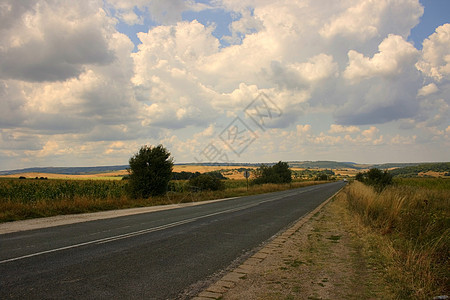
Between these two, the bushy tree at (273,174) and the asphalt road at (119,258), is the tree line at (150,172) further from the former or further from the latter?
the bushy tree at (273,174)

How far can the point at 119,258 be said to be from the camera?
634 centimetres

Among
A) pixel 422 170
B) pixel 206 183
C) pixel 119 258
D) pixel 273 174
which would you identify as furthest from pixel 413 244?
pixel 422 170

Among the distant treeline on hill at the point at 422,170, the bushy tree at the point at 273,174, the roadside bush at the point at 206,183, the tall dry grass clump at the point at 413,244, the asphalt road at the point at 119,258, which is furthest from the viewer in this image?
the distant treeline on hill at the point at 422,170

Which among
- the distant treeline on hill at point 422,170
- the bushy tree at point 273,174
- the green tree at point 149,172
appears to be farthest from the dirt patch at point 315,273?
the distant treeline on hill at point 422,170

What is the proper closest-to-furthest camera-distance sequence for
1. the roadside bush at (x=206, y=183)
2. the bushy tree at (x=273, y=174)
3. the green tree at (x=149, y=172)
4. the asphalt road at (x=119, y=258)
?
the asphalt road at (x=119, y=258) < the green tree at (x=149, y=172) < the roadside bush at (x=206, y=183) < the bushy tree at (x=273, y=174)

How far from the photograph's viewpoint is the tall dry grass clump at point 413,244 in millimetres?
4426

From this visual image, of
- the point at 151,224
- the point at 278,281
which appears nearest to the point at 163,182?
the point at 151,224

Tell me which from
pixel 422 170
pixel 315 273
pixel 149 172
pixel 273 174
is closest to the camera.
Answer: pixel 315 273

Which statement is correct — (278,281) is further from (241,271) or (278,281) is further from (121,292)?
(121,292)

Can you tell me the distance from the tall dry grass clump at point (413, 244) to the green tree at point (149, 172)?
16.8 meters

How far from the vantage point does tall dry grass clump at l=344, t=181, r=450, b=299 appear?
4426 mm

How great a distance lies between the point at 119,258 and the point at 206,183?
106ft

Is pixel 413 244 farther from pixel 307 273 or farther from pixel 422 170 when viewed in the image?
pixel 422 170

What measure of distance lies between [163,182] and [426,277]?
74.0ft
